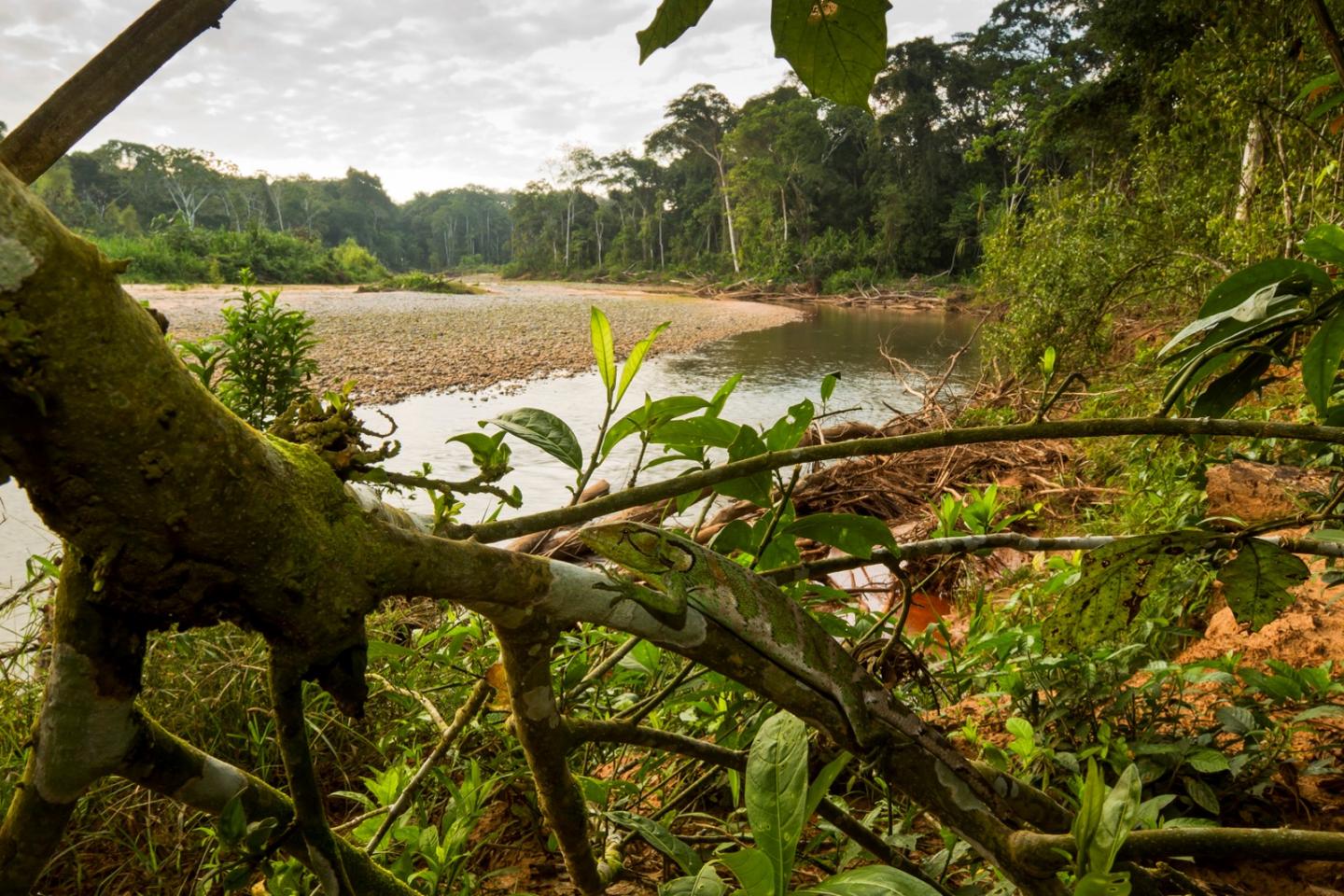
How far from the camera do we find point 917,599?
347cm

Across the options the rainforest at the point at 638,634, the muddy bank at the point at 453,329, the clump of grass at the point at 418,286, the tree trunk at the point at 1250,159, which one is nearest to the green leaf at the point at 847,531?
the rainforest at the point at 638,634

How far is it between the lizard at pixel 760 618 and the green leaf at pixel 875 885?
12cm

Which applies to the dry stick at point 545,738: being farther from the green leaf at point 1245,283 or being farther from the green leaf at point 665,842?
the green leaf at point 1245,283

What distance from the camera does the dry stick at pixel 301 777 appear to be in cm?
40

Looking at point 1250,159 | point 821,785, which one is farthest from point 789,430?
point 1250,159

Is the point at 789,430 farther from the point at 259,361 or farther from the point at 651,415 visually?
the point at 259,361

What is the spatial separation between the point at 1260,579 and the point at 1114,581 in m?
0.15

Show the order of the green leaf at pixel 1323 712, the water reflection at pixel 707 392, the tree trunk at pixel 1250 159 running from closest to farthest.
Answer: the green leaf at pixel 1323 712 < the water reflection at pixel 707 392 < the tree trunk at pixel 1250 159

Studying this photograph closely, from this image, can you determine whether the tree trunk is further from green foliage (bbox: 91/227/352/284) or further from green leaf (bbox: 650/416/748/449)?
green foliage (bbox: 91/227/352/284)

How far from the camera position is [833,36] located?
1.88 feet

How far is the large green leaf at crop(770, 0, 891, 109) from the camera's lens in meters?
0.56

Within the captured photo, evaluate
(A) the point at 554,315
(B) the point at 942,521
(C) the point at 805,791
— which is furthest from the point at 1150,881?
(A) the point at 554,315

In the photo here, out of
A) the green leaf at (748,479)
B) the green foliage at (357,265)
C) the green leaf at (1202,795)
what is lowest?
the green leaf at (1202,795)

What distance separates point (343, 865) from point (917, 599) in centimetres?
331
